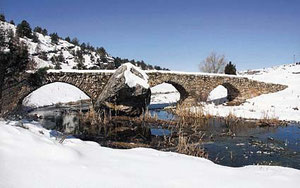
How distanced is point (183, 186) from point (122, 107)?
37.4 ft

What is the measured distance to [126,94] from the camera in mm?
13664

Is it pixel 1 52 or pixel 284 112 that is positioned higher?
pixel 1 52

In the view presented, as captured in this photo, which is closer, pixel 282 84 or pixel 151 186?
pixel 151 186

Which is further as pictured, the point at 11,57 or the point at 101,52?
the point at 101,52

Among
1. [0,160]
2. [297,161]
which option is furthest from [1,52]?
[297,161]

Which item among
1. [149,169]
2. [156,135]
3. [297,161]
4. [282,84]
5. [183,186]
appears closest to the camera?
[183,186]

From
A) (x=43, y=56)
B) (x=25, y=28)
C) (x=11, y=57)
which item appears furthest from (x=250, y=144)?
(x=25, y=28)

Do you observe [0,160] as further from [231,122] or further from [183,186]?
[231,122]

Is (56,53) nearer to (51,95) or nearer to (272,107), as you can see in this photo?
(51,95)

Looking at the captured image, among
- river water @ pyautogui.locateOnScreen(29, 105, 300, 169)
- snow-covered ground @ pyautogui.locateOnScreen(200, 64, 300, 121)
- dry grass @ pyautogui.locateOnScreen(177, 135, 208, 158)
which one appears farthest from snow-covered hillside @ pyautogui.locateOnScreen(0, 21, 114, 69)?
dry grass @ pyautogui.locateOnScreen(177, 135, 208, 158)

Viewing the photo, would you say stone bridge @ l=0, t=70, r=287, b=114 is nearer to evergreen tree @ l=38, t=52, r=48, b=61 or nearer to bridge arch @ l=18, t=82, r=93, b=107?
bridge arch @ l=18, t=82, r=93, b=107

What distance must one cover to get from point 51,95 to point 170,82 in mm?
10637

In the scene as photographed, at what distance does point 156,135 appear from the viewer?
9930 mm

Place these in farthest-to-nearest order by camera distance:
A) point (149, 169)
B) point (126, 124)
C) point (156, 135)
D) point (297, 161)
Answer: point (126, 124)
point (156, 135)
point (297, 161)
point (149, 169)
